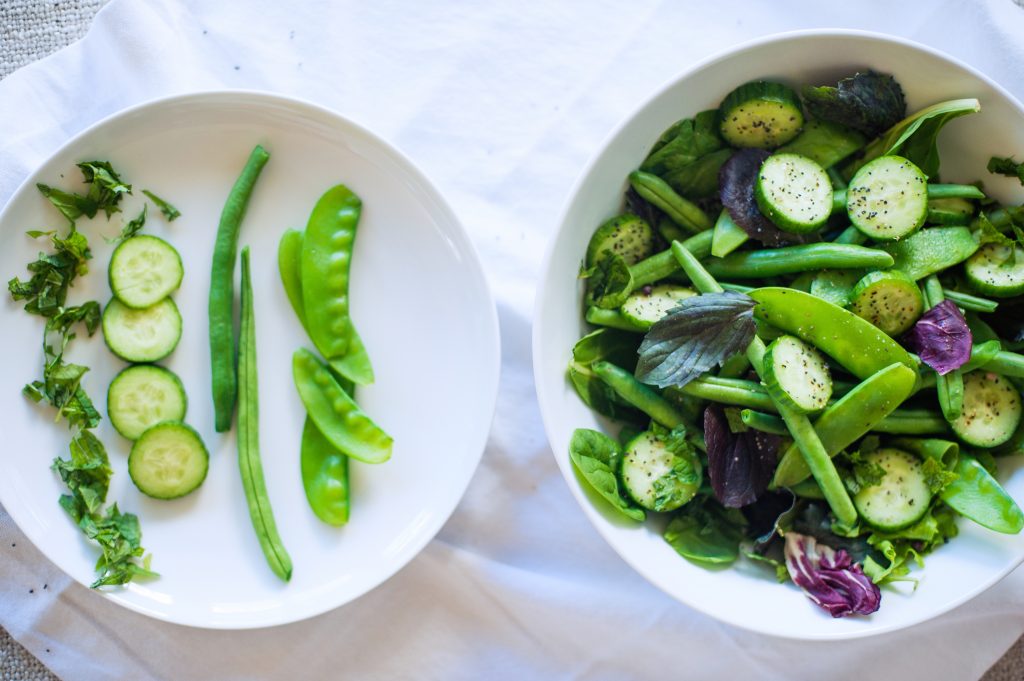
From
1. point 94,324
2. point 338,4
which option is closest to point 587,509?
point 94,324

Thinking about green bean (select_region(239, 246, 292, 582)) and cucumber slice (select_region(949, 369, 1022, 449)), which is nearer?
cucumber slice (select_region(949, 369, 1022, 449))

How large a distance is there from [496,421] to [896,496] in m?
0.84

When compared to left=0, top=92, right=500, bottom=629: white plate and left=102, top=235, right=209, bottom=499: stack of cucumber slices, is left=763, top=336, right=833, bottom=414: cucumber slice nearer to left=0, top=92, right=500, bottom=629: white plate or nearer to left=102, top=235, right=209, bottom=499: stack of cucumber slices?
left=0, top=92, right=500, bottom=629: white plate

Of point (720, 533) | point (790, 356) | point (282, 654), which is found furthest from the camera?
point (282, 654)

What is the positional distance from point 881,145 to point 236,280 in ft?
4.42

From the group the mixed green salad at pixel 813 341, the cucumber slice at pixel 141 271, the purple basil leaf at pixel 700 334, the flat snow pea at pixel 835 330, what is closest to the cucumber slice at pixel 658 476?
the mixed green salad at pixel 813 341

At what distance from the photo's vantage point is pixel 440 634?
1943mm

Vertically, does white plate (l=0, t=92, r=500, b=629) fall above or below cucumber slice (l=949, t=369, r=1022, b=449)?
above

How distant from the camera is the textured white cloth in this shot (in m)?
1.91

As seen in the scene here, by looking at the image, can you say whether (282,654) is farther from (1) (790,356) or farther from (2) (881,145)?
(2) (881,145)

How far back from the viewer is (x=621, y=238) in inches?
64.5

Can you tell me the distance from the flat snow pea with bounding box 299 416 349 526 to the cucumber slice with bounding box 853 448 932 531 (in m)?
1.04

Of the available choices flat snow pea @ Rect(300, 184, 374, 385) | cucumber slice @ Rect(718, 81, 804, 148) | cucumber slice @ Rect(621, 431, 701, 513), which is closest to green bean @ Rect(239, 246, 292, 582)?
flat snow pea @ Rect(300, 184, 374, 385)

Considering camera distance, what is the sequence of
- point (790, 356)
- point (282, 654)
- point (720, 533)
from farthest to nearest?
point (282, 654) < point (720, 533) < point (790, 356)
